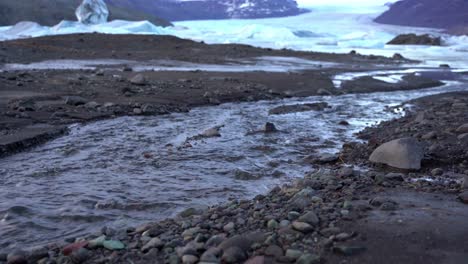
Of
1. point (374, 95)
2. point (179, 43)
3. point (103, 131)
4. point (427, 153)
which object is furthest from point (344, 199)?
point (179, 43)

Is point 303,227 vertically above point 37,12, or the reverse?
point 37,12

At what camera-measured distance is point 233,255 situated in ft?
7.11

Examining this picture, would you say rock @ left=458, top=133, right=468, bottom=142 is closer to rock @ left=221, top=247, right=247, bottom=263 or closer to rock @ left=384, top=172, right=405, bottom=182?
rock @ left=384, top=172, right=405, bottom=182

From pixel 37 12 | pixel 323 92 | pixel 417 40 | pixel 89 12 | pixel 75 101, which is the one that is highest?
pixel 37 12

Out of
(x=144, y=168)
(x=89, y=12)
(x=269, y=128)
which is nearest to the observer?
(x=144, y=168)

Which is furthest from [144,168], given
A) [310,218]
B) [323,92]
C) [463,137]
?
[323,92]

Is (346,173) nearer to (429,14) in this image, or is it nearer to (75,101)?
(75,101)

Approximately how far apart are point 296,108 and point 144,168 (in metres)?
3.79

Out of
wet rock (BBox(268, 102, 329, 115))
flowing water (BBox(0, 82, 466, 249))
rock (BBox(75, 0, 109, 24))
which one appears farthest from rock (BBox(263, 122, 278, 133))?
rock (BBox(75, 0, 109, 24))

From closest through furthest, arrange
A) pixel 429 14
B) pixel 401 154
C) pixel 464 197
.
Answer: pixel 464 197 → pixel 401 154 → pixel 429 14

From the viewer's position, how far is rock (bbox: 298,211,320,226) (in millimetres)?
2498

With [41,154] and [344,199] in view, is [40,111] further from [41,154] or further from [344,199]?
[344,199]

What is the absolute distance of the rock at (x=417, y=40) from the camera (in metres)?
28.3

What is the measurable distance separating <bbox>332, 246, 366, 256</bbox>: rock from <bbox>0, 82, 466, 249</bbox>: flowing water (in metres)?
1.24
